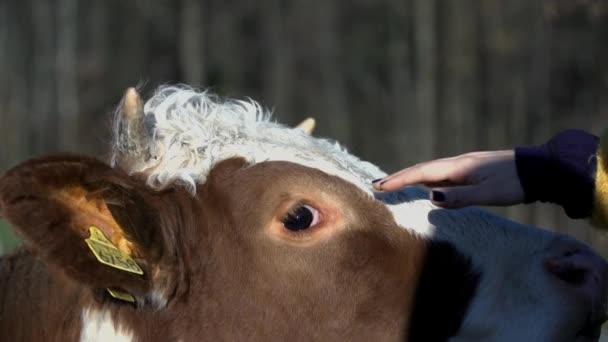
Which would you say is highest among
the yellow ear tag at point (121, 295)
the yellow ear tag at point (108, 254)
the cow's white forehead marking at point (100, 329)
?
the yellow ear tag at point (108, 254)

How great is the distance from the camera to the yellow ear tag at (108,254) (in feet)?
12.2

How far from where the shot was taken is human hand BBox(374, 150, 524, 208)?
3.80 m

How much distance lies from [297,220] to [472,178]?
60 centimetres

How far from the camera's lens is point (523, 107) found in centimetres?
2897

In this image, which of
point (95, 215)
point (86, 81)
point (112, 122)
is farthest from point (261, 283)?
point (86, 81)

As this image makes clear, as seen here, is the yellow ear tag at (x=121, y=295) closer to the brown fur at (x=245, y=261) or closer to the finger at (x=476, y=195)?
the brown fur at (x=245, y=261)

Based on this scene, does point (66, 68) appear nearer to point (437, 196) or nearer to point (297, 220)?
point (297, 220)

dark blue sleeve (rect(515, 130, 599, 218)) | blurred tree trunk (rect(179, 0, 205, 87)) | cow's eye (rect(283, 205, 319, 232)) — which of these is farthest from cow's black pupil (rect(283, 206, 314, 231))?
blurred tree trunk (rect(179, 0, 205, 87))

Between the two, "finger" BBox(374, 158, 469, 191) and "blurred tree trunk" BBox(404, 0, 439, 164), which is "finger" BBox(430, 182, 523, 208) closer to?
"finger" BBox(374, 158, 469, 191)

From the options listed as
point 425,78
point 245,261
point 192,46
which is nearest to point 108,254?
point 245,261

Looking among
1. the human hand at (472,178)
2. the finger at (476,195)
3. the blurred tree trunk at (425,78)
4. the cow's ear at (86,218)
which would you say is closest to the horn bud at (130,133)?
the cow's ear at (86,218)

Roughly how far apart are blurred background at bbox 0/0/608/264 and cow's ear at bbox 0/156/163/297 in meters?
A: 20.0

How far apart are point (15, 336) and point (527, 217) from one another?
16.3 metres

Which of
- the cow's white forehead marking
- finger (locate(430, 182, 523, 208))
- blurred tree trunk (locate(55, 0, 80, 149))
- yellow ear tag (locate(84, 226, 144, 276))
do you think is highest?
finger (locate(430, 182, 523, 208))
